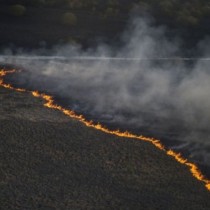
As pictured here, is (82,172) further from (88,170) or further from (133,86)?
(133,86)

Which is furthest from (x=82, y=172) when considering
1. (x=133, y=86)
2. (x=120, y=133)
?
(x=133, y=86)

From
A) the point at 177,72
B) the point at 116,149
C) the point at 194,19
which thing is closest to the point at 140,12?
the point at 194,19

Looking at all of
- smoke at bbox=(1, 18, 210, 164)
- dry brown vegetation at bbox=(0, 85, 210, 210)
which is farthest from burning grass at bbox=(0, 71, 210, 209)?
smoke at bbox=(1, 18, 210, 164)

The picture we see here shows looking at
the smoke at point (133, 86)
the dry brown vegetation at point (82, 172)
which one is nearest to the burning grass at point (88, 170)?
the dry brown vegetation at point (82, 172)

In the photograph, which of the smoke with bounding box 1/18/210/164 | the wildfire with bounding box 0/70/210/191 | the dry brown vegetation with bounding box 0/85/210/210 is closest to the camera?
the dry brown vegetation with bounding box 0/85/210/210

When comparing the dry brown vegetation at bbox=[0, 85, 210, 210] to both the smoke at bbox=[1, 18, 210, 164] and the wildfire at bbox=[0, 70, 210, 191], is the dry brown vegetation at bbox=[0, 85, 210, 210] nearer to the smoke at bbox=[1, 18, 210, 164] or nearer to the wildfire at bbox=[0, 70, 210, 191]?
the wildfire at bbox=[0, 70, 210, 191]

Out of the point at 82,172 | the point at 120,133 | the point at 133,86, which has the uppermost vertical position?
the point at 133,86
